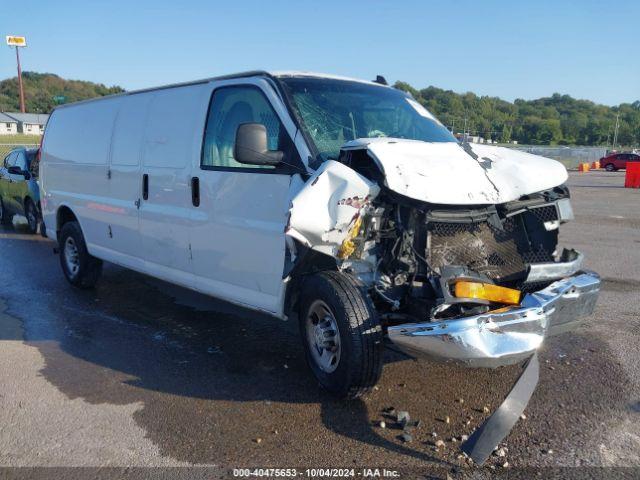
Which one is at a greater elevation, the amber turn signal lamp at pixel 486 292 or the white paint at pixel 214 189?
the white paint at pixel 214 189

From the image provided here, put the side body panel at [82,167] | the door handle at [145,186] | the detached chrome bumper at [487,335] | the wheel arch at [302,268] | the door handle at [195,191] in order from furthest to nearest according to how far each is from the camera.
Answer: the side body panel at [82,167] → the door handle at [145,186] → the door handle at [195,191] → the wheel arch at [302,268] → the detached chrome bumper at [487,335]

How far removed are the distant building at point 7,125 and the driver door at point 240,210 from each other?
85.2 metres

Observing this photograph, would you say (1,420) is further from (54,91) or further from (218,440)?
(54,91)

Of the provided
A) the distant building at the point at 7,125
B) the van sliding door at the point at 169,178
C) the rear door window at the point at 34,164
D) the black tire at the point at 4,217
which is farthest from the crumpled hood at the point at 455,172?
the distant building at the point at 7,125

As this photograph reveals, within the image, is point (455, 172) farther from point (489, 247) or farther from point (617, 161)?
point (617, 161)

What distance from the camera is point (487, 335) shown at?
3.34 metres

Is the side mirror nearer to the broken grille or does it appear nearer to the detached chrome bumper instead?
the broken grille

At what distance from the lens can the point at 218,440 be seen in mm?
3529

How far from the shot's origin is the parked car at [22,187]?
11783 mm

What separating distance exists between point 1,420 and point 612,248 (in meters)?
9.44

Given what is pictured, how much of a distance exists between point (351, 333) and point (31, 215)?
10.7 metres

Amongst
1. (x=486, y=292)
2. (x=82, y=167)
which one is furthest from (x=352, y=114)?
(x=82, y=167)

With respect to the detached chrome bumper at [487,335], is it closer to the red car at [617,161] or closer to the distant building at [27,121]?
the red car at [617,161]

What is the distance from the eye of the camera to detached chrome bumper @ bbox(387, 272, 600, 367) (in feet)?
10.9
